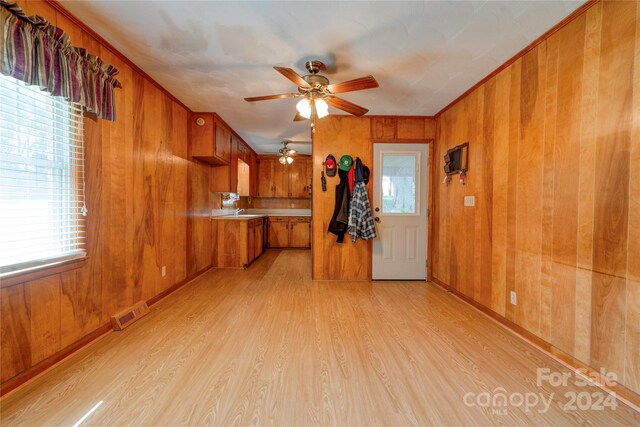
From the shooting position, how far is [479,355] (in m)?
1.88

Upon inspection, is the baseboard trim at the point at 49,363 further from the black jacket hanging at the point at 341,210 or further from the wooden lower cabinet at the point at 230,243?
the black jacket hanging at the point at 341,210

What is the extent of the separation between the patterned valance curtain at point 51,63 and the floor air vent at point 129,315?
1.69m

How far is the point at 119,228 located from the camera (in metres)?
2.29

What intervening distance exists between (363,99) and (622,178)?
2.37 metres

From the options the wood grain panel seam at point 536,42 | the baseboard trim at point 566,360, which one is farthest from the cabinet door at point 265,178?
the baseboard trim at point 566,360

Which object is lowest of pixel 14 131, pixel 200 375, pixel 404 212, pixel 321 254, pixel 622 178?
pixel 200 375

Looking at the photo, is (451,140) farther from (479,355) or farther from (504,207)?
(479,355)

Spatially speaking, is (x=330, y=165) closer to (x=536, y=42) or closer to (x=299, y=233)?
(x=536, y=42)

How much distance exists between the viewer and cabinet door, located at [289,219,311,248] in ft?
21.3

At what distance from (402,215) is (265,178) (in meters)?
4.13

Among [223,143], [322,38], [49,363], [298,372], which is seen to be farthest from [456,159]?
[49,363]

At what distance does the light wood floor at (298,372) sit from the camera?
52.4 inches

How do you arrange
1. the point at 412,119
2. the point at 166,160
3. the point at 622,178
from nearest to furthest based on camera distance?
1. the point at 622,178
2. the point at 166,160
3. the point at 412,119

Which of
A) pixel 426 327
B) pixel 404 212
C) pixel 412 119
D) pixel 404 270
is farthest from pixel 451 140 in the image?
pixel 426 327
